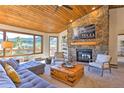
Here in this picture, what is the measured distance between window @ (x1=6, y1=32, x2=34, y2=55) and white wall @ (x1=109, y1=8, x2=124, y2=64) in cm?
448

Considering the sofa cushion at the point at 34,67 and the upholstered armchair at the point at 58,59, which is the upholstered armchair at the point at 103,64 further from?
the sofa cushion at the point at 34,67

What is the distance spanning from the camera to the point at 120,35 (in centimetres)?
625

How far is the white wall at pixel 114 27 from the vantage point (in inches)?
247

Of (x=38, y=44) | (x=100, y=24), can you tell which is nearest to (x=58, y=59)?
(x=38, y=44)

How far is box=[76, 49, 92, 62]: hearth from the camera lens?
6.52 m

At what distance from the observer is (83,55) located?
6.73 meters

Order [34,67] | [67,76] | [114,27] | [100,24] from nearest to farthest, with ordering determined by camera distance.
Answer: [67,76] → [34,67] → [100,24] → [114,27]

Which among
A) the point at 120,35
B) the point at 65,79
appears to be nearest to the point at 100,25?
the point at 120,35

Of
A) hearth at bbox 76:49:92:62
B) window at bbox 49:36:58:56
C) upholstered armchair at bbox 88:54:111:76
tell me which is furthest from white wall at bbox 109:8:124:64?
window at bbox 49:36:58:56

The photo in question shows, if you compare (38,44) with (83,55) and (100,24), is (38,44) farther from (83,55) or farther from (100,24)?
(100,24)

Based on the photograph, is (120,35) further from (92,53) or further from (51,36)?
(51,36)

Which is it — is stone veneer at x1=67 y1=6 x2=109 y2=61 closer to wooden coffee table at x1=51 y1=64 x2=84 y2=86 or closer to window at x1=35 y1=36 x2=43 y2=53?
window at x1=35 y1=36 x2=43 y2=53

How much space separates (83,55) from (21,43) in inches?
134

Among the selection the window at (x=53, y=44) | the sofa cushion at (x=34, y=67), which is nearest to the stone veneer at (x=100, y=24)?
the window at (x=53, y=44)
